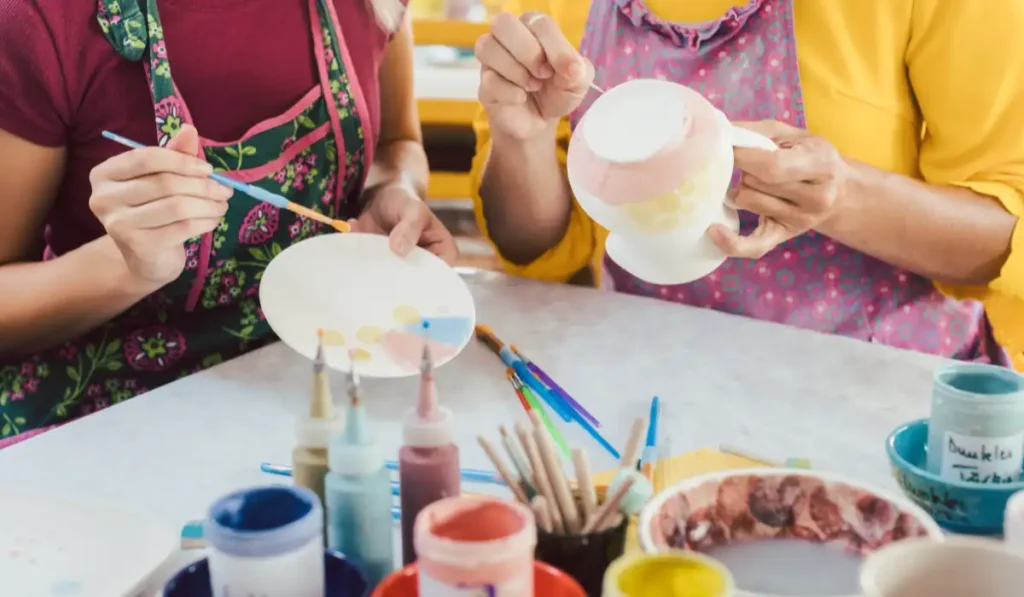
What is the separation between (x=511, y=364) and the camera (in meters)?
0.96

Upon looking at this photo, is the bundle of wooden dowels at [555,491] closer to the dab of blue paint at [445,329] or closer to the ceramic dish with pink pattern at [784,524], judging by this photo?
the ceramic dish with pink pattern at [784,524]

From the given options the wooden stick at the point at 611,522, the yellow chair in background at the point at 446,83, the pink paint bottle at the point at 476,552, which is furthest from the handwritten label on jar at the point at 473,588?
the yellow chair in background at the point at 446,83

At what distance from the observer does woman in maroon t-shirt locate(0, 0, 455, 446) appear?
915mm

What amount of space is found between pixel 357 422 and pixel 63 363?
24.5 inches

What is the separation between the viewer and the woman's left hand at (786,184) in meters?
0.87

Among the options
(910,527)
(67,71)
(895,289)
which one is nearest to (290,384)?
(67,71)

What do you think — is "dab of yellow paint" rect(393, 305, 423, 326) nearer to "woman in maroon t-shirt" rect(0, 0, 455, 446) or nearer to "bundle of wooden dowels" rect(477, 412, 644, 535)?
"woman in maroon t-shirt" rect(0, 0, 455, 446)

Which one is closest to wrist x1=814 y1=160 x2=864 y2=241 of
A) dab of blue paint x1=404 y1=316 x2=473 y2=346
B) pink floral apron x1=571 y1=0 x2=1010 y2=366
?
pink floral apron x1=571 y1=0 x2=1010 y2=366

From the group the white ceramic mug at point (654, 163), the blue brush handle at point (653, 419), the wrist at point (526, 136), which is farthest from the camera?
the wrist at point (526, 136)

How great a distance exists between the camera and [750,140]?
816 millimetres

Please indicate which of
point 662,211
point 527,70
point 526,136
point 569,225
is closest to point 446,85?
point 569,225

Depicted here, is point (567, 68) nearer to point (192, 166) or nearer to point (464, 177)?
point (192, 166)

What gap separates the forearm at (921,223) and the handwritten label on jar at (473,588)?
656 mm

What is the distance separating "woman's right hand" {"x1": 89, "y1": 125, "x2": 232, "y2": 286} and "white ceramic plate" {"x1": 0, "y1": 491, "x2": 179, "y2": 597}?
0.26 meters
